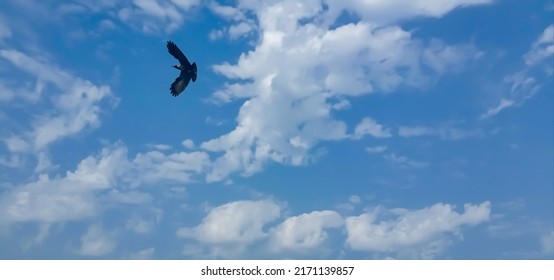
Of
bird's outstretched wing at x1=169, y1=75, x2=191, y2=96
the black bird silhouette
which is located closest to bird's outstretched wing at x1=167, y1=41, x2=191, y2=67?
the black bird silhouette

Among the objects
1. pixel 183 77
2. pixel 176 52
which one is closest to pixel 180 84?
pixel 183 77

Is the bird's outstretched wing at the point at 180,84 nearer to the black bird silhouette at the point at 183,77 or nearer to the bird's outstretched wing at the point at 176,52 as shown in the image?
the black bird silhouette at the point at 183,77

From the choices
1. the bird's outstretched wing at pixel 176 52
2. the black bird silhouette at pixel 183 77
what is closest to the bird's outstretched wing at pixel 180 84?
the black bird silhouette at pixel 183 77

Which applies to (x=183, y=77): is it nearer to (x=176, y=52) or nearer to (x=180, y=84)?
(x=180, y=84)

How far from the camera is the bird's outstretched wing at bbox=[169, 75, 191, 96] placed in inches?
1325

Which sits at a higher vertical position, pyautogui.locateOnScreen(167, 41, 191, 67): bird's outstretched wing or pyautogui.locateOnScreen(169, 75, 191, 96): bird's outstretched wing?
pyautogui.locateOnScreen(167, 41, 191, 67): bird's outstretched wing

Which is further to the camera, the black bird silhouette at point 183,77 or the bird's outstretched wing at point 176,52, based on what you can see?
the black bird silhouette at point 183,77

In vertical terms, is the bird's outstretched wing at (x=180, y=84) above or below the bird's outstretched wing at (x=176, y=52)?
below

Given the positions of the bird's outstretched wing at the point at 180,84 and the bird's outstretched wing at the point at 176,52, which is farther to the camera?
the bird's outstretched wing at the point at 180,84

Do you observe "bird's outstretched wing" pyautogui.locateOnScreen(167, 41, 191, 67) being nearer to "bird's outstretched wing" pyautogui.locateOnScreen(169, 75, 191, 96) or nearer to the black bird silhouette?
the black bird silhouette

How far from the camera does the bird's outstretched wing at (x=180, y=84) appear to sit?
3366cm
